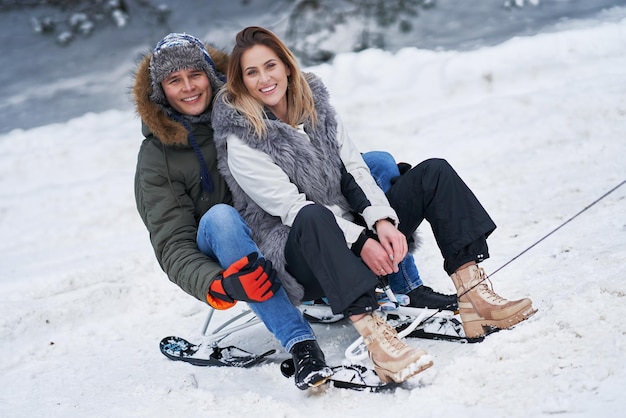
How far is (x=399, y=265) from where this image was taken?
8.84 ft

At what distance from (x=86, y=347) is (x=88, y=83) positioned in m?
4.39

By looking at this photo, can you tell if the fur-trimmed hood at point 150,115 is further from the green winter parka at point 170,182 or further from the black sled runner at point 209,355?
the black sled runner at point 209,355

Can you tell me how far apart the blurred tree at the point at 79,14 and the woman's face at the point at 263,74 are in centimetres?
494

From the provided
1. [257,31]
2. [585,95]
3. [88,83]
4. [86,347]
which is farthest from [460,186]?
[88,83]

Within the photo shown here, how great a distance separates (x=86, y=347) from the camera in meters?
3.26

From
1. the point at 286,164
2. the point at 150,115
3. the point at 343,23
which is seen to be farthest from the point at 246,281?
the point at 343,23

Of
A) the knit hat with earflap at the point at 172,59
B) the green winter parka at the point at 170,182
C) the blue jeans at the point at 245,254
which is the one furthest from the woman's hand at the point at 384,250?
the knit hat with earflap at the point at 172,59

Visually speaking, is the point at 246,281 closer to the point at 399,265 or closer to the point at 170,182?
the point at 170,182

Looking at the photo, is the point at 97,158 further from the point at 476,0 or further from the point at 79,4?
the point at 476,0

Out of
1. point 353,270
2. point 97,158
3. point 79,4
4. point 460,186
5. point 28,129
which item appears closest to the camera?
point 353,270

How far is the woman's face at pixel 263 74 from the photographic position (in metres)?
2.46

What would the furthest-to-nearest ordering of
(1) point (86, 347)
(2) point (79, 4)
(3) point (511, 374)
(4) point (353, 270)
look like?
1. (2) point (79, 4)
2. (1) point (86, 347)
3. (4) point (353, 270)
4. (3) point (511, 374)

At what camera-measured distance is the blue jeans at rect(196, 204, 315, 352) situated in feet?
7.48

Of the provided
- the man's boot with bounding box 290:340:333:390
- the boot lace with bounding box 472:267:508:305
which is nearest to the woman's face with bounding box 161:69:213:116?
the man's boot with bounding box 290:340:333:390
